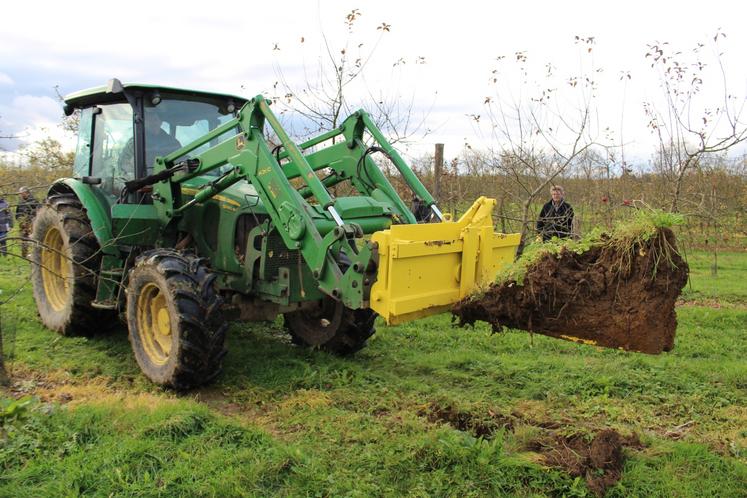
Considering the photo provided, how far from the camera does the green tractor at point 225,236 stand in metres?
4.15

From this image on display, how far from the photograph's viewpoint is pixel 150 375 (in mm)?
4969

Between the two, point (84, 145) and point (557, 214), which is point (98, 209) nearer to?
point (84, 145)

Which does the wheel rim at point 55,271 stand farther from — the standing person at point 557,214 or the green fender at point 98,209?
the standing person at point 557,214

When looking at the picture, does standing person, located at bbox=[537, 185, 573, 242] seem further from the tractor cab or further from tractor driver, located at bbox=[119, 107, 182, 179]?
tractor driver, located at bbox=[119, 107, 182, 179]

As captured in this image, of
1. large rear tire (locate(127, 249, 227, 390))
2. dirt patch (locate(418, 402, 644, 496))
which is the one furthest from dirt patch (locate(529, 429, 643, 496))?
large rear tire (locate(127, 249, 227, 390))

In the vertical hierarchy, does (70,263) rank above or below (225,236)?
below

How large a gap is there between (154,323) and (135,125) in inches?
74.6

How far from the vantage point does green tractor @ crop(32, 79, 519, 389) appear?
415 centimetres

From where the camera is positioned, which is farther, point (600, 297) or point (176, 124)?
point (176, 124)

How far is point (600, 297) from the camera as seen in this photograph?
373cm

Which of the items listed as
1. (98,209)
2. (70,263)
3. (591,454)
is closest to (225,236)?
(98,209)

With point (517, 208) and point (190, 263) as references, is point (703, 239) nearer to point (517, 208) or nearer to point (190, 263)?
point (517, 208)

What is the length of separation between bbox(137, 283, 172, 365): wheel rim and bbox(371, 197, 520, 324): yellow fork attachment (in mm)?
2104

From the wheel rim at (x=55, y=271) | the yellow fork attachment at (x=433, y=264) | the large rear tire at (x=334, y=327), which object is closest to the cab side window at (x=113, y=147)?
the wheel rim at (x=55, y=271)
